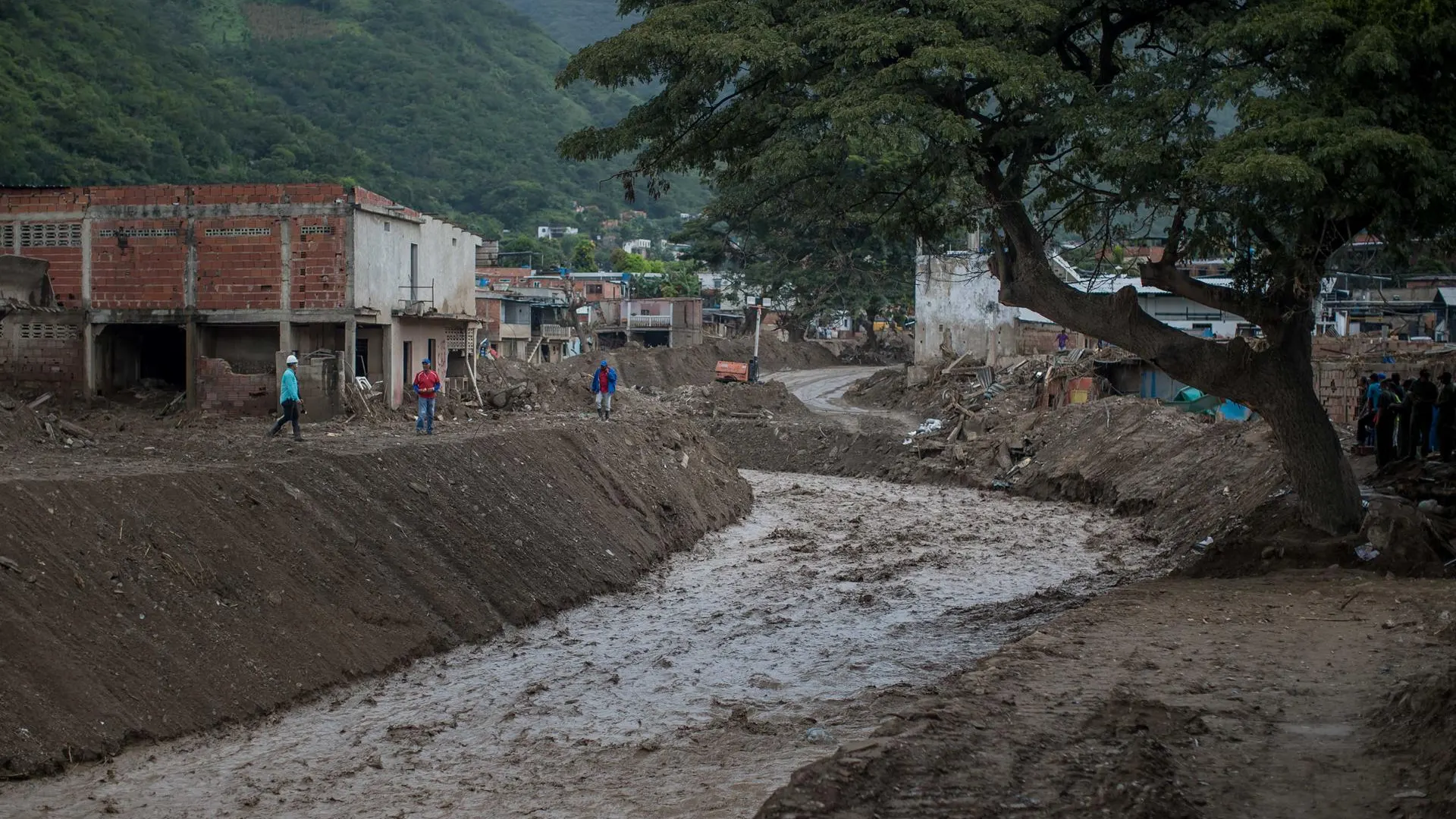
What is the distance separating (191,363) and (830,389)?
3629cm

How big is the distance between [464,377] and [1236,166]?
27.8 metres

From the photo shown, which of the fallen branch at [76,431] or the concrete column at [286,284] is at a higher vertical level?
the concrete column at [286,284]

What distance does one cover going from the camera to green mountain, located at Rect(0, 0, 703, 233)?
7975cm

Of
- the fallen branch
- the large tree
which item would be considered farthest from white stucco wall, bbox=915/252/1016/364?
the large tree

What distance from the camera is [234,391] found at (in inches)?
1232

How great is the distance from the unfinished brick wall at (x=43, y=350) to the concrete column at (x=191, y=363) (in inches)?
96.3

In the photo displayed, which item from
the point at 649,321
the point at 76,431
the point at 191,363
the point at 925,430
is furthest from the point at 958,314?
the point at 76,431

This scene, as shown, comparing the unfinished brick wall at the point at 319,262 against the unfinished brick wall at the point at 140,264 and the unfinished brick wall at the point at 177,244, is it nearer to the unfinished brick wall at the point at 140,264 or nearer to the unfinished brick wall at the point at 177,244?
the unfinished brick wall at the point at 177,244

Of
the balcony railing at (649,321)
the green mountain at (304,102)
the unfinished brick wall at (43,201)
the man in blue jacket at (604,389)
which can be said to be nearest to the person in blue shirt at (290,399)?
the man in blue jacket at (604,389)

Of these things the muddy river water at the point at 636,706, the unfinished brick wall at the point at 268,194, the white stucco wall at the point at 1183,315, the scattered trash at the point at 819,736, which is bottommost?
the muddy river water at the point at 636,706

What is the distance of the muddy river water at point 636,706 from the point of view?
35.7ft

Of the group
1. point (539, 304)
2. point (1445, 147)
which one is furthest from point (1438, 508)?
point (539, 304)

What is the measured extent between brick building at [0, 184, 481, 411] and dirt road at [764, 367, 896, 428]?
67.3ft

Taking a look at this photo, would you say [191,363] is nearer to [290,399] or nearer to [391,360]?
[391,360]
